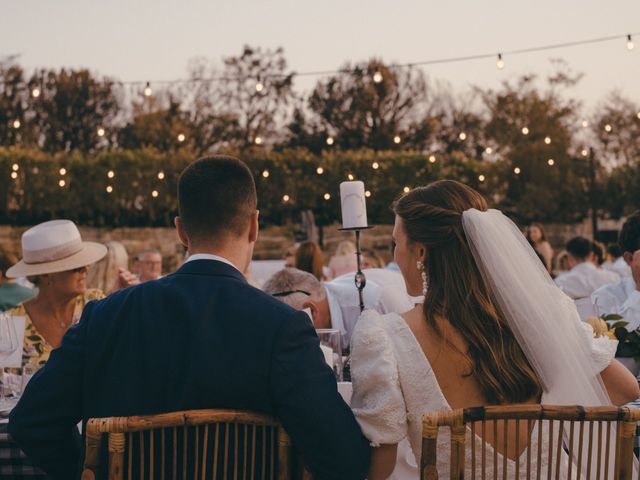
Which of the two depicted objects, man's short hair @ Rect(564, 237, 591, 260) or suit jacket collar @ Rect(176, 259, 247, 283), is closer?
suit jacket collar @ Rect(176, 259, 247, 283)

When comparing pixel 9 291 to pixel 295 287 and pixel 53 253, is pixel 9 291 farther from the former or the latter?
pixel 295 287

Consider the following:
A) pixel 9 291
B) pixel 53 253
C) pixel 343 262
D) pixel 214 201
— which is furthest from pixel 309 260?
pixel 214 201

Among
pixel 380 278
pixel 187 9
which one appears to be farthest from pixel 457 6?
pixel 380 278

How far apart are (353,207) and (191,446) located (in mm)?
1966

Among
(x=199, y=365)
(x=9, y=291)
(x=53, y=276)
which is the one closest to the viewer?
(x=199, y=365)

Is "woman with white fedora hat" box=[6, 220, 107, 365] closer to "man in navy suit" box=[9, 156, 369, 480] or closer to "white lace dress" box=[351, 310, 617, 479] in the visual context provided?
"man in navy suit" box=[9, 156, 369, 480]

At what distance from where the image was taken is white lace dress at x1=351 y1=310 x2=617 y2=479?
2.46 meters

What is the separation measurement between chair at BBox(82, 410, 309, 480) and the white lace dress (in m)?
0.27

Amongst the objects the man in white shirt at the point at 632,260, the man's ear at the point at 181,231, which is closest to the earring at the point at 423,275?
the man's ear at the point at 181,231

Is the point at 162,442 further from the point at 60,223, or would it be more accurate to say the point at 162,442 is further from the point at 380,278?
the point at 380,278

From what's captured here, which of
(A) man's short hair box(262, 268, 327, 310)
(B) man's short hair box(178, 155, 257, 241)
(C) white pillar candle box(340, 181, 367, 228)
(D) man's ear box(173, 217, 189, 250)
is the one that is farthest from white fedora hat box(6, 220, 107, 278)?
(B) man's short hair box(178, 155, 257, 241)

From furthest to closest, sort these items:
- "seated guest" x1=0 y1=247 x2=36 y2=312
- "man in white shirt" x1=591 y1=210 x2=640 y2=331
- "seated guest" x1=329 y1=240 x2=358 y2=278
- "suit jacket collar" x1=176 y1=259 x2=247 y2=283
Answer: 1. "seated guest" x1=329 y1=240 x2=358 y2=278
2. "seated guest" x1=0 y1=247 x2=36 y2=312
3. "man in white shirt" x1=591 y1=210 x2=640 y2=331
4. "suit jacket collar" x1=176 y1=259 x2=247 y2=283

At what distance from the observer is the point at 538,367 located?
8.64 ft

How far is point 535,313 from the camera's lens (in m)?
2.67
